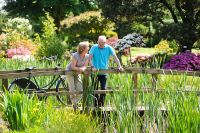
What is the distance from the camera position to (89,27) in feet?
100

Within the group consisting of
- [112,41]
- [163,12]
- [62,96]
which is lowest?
[62,96]

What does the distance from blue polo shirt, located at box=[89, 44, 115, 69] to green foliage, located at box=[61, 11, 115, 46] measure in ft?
69.3

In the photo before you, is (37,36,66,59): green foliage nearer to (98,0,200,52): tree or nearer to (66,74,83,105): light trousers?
(98,0,200,52): tree

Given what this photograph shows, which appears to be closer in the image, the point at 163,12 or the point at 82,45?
the point at 82,45

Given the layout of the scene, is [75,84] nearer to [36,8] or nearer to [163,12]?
[163,12]

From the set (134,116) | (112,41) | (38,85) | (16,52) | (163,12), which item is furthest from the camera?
(112,41)

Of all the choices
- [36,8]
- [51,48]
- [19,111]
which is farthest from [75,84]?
[36,8]

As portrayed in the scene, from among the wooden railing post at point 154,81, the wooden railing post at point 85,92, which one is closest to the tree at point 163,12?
the wooden railing post at point 154,81

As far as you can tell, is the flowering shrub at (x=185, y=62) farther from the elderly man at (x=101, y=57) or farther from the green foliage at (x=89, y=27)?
the green foliage at (x=89, y=27)

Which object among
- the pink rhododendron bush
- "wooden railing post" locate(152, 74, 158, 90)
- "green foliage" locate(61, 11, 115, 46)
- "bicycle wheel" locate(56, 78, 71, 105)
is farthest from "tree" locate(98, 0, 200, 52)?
"wooden railing post" locate(152, 74, 158, 90)

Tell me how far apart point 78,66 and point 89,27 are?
866 inches

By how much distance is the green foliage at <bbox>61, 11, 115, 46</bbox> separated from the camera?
30422mm

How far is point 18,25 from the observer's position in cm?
2641

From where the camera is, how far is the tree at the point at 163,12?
2161cm
